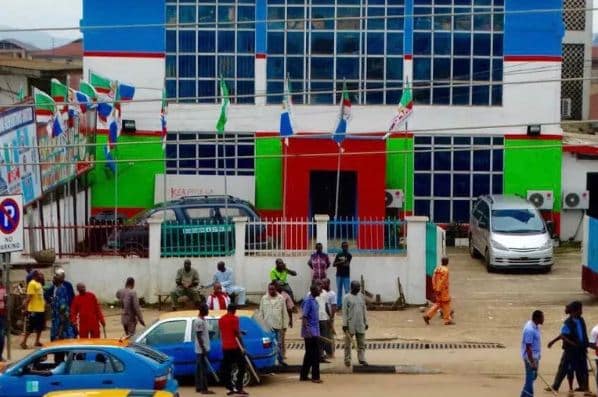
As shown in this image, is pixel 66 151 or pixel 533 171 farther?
pixel 533 171

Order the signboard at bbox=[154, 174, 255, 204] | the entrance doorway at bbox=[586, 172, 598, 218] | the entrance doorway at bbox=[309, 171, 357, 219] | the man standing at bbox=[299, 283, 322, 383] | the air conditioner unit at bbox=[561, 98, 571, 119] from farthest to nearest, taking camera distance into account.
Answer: the air conditioner unit at bbox=[561, 98, 571, 119]
the entrance doorway at bbox=[586, 172, 598, 218]
the entrance doorway at bbox=[309, 171, 357, 219]
the signboard at bbox=[154, 174, 255, 204]
the man standing at bbox=[299, 283, 322, 383]

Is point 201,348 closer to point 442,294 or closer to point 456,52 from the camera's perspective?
point 442,294

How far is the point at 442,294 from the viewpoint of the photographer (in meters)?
26.3

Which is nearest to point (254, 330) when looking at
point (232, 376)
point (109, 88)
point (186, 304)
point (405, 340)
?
point (232, 376)

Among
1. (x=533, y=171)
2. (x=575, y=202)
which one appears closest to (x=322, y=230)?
(x=533, y=171)

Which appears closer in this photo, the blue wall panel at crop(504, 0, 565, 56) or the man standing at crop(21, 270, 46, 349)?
the man standing at crop(21, 270, 46, 349)

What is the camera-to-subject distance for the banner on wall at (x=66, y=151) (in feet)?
99.1

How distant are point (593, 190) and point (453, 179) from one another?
492 centimetres

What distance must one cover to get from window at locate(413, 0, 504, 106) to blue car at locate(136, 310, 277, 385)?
64.1 feet

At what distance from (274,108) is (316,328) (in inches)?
734

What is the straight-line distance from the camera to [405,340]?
25.2 metres

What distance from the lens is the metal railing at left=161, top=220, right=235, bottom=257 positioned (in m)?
28.8

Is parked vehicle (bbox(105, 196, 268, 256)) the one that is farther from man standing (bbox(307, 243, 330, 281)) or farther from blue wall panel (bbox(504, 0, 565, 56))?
blue wall panel (bbox(504, 0, 565, 56))

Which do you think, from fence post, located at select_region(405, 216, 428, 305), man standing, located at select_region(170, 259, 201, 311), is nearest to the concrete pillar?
fence post, located at select_region(405, 216, 428, 305)
